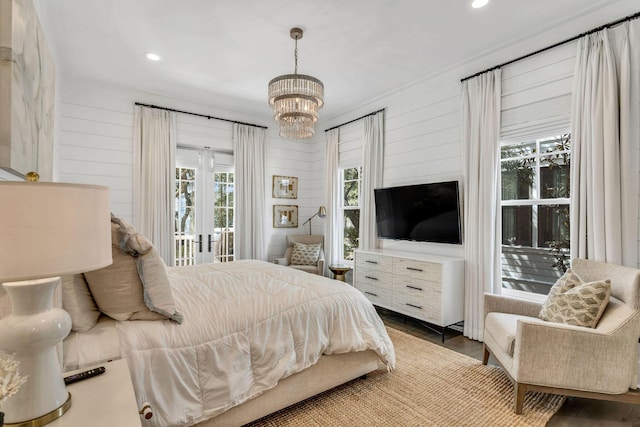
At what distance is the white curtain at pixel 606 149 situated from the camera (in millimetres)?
2432

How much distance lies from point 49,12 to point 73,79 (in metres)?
1.42

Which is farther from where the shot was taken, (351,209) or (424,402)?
(351,209)

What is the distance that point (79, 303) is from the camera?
1.61 meters

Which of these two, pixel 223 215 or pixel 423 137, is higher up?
pixel 423 137

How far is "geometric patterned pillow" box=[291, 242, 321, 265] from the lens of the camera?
5.04 m

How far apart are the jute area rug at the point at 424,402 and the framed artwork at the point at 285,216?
132 inches

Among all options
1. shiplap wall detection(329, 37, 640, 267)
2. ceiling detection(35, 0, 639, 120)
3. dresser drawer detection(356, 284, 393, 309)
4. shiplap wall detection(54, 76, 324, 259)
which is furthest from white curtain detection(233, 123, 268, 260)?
dresser drawer detection(356, 284, 393, 309)

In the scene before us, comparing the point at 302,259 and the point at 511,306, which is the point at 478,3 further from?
the point at 302,259

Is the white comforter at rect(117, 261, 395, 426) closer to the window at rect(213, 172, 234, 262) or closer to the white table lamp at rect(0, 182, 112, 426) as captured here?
the white table lamp at rect(0, 182, 112, 426)

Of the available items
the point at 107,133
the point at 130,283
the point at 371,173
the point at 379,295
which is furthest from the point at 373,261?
the point at 107,133

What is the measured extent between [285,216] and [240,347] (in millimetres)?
3899

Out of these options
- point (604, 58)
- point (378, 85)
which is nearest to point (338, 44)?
point (378, 85)

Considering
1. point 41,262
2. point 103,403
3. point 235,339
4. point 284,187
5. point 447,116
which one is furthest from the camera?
point 284,187

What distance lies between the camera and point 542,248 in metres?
3.14
